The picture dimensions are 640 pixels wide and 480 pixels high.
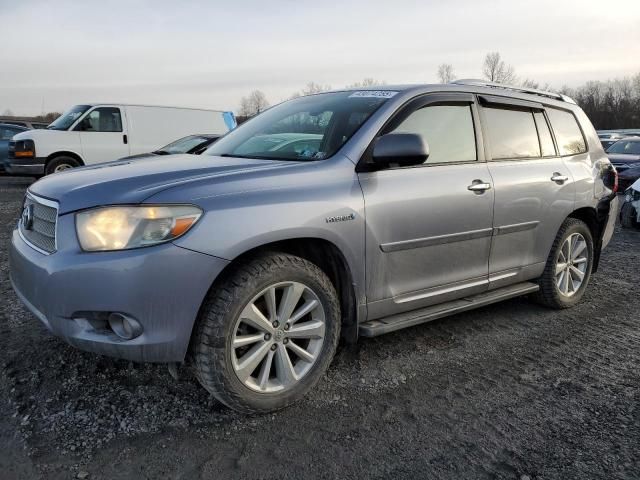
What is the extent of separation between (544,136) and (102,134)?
10.3 m

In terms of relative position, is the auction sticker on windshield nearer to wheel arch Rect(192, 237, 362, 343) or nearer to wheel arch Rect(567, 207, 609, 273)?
wheel arch Rect(192, 237, 362, 343)

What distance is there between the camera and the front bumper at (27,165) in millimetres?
11320

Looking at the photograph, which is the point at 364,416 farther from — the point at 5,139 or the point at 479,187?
the point at 5,139

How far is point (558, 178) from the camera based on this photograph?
409 centimetres

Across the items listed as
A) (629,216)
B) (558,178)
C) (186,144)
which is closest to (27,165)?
(186,144)

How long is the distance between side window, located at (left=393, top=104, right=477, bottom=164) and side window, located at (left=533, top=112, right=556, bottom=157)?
2.98 feet

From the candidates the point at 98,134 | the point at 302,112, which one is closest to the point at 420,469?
the point at 302,112

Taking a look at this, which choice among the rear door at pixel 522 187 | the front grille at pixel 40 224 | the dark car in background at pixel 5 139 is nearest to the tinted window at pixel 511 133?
the rear door at pixel 522 187

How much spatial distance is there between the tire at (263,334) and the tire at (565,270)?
2.22m

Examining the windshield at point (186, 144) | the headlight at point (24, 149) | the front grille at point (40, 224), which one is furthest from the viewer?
the headlight at point (24, 149)

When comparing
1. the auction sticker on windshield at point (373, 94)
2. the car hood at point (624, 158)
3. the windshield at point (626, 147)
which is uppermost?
the auction sticker on windshield at point (373, 94)

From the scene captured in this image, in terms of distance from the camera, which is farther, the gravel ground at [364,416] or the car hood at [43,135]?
the car hood at [43,135]

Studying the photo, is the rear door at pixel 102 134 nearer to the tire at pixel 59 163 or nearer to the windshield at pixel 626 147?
the tire at pixel 59 163

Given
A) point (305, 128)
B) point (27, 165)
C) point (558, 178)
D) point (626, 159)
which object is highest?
point (305, 128)
